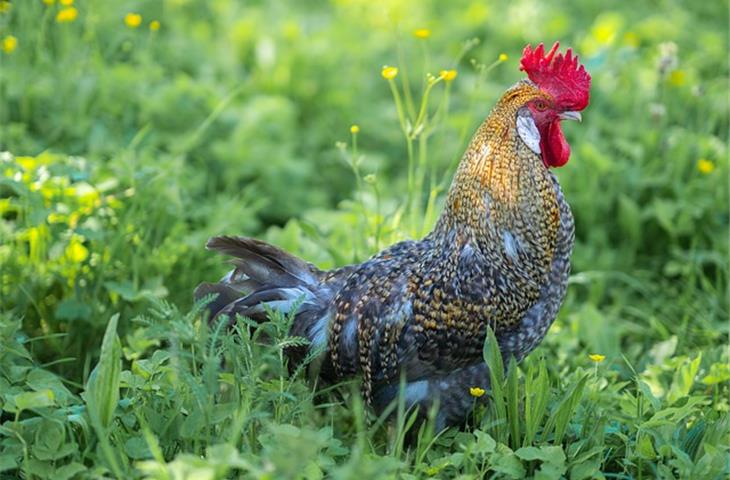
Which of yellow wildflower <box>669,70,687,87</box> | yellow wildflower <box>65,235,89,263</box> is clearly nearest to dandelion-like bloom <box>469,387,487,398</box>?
yellow wildflower <box>65,235,89,263</box>

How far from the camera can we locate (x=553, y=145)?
11.0ft

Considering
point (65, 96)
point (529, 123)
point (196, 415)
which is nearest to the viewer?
point (196, 415)

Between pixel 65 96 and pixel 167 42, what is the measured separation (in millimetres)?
1493

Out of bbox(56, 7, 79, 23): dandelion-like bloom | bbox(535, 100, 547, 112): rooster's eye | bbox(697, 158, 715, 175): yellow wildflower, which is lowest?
bbox(697, 158, 715, 175): yellow wildflower

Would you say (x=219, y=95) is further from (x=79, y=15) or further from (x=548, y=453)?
(x=548, y=453)

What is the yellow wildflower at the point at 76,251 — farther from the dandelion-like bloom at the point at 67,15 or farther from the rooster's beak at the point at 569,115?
the rooster's beak at the point at 569,115

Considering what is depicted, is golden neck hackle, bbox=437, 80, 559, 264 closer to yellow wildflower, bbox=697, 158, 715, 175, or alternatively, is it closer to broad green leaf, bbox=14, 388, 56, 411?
broad green leaf, bbox=14, 388, 56, 411

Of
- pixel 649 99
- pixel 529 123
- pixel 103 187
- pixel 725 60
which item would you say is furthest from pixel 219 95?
pixel 725 60

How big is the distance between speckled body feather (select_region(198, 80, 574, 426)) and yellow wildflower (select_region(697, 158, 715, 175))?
2.12 meters

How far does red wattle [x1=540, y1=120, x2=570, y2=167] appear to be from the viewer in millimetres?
3328

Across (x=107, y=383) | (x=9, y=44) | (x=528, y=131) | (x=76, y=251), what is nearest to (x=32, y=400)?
(x=107, y=383)

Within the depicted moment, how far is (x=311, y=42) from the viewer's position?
6.80 m

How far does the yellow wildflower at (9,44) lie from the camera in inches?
192

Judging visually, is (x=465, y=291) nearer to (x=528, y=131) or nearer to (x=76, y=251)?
(x=528, y=131)
